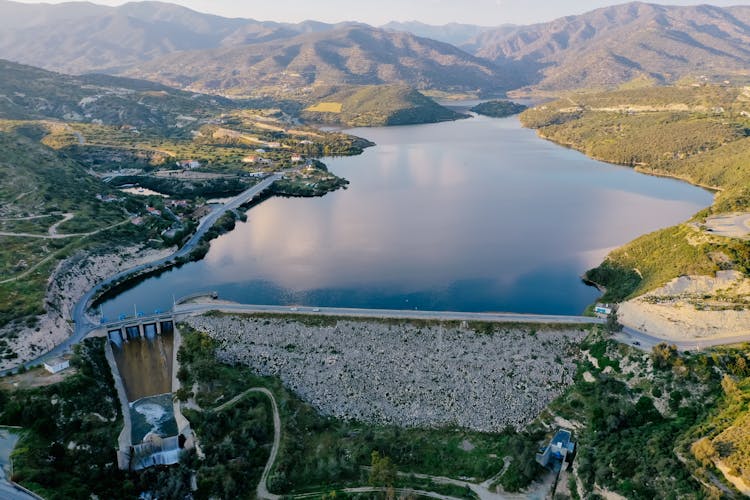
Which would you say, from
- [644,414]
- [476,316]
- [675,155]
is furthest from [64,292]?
[675,155]

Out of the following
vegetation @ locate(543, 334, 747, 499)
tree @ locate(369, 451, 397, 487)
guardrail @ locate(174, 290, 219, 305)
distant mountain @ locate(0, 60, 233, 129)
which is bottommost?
tree @ locate(369, 451, 397, 487)

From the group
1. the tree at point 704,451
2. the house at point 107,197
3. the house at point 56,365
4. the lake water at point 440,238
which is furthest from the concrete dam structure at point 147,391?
the house at point 107,197

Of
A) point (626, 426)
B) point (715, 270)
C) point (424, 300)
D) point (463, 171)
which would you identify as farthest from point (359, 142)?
point (626, 426)

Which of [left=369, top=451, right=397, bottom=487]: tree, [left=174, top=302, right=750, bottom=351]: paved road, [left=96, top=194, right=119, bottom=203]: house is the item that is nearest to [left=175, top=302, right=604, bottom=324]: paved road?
[left=174, top=302, right=750, bottom=351]: paved road

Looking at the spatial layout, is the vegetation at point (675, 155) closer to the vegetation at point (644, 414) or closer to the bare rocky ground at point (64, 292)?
the vegetation at point (644, 414)

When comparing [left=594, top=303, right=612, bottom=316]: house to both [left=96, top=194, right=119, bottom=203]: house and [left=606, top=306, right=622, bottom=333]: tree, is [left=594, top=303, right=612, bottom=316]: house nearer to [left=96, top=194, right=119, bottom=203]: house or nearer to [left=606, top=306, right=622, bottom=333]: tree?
[left=606, top=306, right=622, bottom=333]: tree

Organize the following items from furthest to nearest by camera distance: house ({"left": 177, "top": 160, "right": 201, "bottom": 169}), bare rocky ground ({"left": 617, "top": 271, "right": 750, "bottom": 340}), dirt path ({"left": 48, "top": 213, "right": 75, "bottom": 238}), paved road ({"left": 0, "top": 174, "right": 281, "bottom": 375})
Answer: house ({"left": 177, "top": 160, "right": 201, "bottom": 169})
dirt path ({"left": 48, "top": 213, "right": 75, "bottom": 238})
paved road ({"left": 0, "top": 174, "right": 281, "bottom": 375})
bare rocky ground ({"left": 617, "top": 271, "right": 750, "bottom": 340})

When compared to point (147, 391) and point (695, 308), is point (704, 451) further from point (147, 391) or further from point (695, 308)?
point (147, 391)
